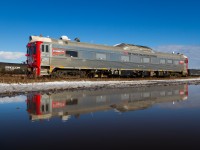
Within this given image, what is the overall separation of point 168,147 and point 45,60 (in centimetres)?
1909

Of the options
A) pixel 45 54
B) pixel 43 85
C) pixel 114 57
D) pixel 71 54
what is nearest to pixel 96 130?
pixel 43 85

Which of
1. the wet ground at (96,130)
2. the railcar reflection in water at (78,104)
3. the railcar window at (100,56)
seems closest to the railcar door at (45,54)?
the railcar window at (100,56)

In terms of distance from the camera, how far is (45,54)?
21984 mm

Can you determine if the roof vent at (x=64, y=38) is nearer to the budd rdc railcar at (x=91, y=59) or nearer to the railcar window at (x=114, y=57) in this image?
the budd rdc railcar at (x=91, y=59)

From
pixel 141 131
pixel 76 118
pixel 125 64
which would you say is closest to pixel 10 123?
pixel 76 118

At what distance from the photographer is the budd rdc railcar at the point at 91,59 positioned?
72.6ft

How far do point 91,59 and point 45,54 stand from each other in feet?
18.8

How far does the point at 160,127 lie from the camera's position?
5.71 meters

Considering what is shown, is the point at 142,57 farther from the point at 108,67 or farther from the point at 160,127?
the point at 160,127

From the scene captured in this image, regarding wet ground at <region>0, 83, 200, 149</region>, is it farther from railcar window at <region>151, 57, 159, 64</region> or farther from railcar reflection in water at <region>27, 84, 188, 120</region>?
railcar window at <region>151, 57, 159, 64</region>

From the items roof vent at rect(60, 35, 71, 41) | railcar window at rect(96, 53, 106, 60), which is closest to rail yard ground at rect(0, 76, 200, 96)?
roof vent at rect(60, 35, 71, 41)

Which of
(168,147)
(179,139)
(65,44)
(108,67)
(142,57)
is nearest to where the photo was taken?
(168,147)

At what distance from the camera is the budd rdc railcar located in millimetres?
22141

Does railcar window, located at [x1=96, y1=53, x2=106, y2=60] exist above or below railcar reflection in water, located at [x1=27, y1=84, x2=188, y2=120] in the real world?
above
